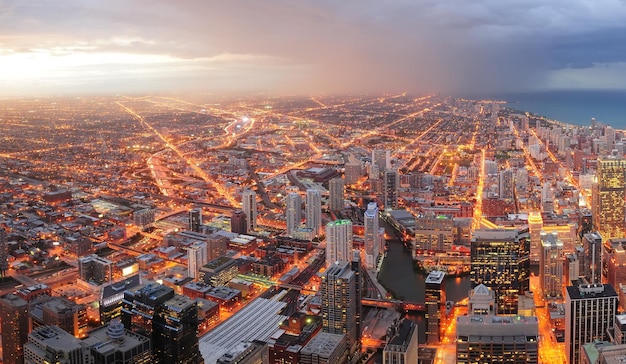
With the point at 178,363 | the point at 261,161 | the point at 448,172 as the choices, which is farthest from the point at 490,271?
the point at 261,161

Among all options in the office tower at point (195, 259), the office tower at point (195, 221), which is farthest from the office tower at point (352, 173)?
the office tower at point (195, 259)

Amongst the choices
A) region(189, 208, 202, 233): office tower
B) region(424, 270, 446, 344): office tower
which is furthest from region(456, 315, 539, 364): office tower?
region(189, 208, 202, 233): office tower

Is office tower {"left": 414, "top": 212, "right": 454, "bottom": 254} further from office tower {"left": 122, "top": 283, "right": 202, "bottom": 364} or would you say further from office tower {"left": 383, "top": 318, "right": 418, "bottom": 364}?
office tower {"left": 122, "top": 283, "right": 202, "bottom": 364}

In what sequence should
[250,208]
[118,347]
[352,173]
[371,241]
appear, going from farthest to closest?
1. [352,173]
2. [250,208]
3. [371,241]
4. [118,347]

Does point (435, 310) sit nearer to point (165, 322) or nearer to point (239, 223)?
point (165, 322)

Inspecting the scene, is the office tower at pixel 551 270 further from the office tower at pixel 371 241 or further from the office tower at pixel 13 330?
the office tower at pixel 13 330

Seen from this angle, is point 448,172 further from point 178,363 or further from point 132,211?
point 178,363

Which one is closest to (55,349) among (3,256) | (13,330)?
(13,330)
